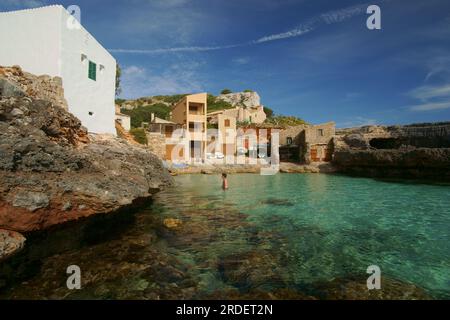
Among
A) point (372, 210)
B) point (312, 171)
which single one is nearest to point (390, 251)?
point (372, 210)

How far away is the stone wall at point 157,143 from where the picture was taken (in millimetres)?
33069

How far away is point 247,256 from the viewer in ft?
21.6

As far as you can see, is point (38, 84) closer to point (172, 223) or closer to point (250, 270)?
point (172, 223)

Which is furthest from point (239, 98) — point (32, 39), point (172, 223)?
point (172, 223)

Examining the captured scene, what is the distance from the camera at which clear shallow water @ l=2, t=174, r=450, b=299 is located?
499 cm

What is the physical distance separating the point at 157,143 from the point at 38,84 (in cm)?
2290

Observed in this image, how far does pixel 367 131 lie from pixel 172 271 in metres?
35.0

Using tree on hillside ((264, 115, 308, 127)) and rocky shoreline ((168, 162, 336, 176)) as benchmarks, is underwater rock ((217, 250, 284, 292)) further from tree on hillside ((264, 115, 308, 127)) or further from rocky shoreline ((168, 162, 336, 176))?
tree on hillside ((264, 115, 308, 127))

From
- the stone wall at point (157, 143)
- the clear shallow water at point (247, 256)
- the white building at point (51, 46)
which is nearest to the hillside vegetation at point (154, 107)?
the stone wall at point (157, 143)

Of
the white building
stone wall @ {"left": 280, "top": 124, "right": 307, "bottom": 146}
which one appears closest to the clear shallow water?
the white building

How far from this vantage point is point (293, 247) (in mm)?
7297

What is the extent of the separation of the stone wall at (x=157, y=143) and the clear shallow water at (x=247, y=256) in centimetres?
2281

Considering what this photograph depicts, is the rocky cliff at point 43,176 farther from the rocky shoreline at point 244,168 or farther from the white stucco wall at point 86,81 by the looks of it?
the rocky shoreline at point 244,168
